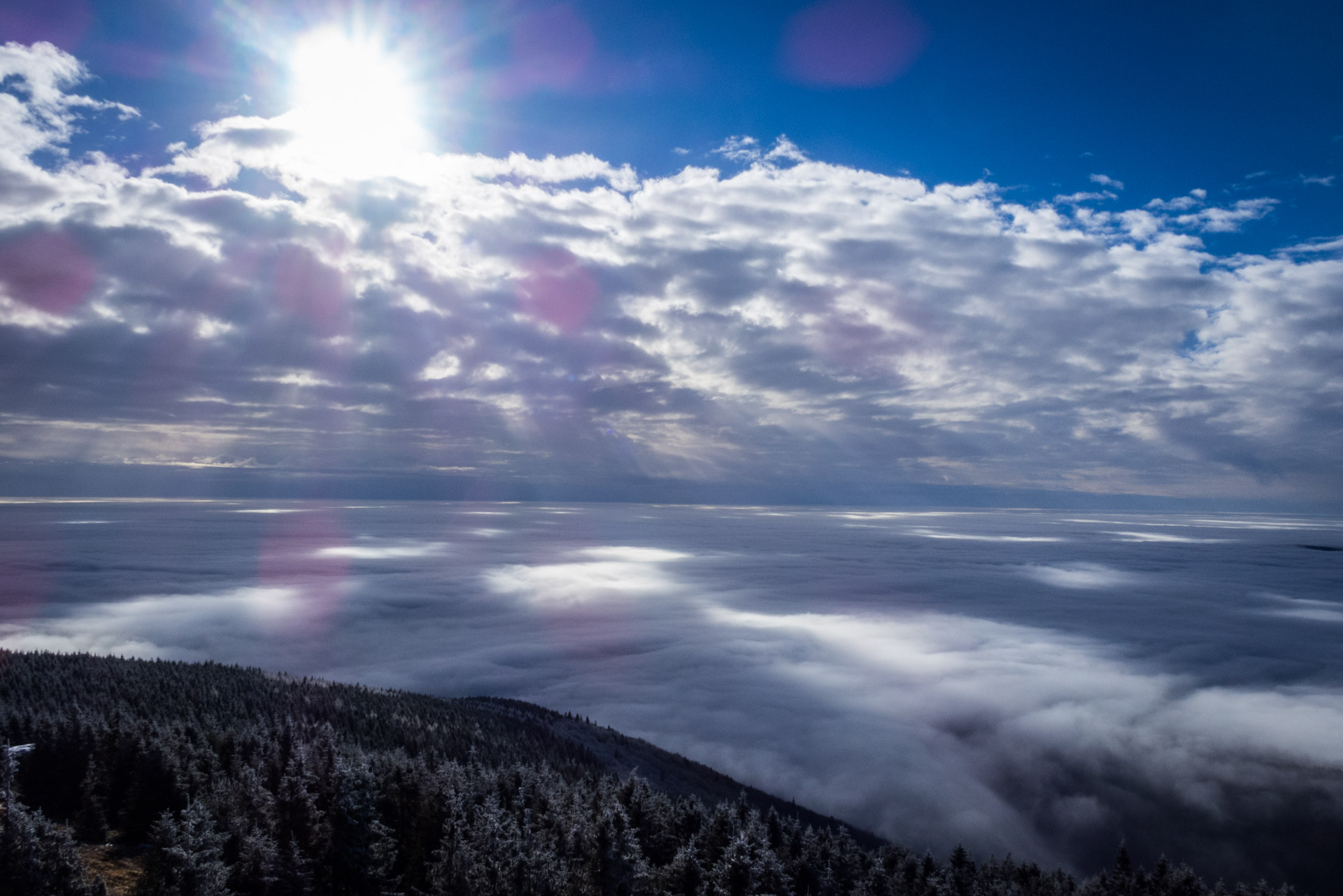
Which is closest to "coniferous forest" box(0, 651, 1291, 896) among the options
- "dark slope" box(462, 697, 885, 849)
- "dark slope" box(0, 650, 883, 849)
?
"dark slope" box(0, 650, 883, 849)


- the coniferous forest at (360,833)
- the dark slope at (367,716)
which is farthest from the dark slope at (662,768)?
the coniferous forest at (360,833)

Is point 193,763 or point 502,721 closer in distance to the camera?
point 193,763

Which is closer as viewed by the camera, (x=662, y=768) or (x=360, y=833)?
(x=360, y=833)

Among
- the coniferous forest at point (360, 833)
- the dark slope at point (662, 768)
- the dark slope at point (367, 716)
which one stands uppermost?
the coniferous forest at point (360, 833)

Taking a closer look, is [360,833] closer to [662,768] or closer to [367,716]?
[367,716]

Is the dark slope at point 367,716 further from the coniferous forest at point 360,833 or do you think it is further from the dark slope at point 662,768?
the coniferous forest at point 360,833

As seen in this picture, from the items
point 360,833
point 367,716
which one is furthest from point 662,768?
point 360,833

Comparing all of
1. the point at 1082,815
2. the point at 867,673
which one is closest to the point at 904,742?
the point at 1082,815

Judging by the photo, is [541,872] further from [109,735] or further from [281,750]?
[109,735]

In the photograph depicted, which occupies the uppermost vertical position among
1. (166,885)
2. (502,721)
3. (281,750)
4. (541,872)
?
(166,885)
